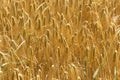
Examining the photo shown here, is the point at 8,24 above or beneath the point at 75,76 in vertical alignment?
above

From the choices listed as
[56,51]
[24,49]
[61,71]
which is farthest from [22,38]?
[61,71]

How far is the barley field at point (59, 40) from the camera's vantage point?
145 cm

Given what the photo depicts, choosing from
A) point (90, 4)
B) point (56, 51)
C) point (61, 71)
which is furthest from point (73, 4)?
point (61, 71)

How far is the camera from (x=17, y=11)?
1.85 m

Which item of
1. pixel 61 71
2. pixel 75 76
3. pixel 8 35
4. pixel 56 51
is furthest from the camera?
pixel 8 35

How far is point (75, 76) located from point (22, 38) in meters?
0.40

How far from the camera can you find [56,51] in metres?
1.56

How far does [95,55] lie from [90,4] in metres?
0.51

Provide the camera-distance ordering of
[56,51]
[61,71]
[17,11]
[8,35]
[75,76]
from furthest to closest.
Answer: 1. [17,11]
2. [8,35]
3. [56,51]
4. [61,71]
5. [75,76]

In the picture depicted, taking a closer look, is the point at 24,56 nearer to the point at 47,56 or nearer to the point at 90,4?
the point at 47,56

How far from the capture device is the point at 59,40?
1587 mm

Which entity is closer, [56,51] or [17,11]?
[56,51]

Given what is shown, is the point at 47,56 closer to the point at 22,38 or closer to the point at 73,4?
the point at 22,38

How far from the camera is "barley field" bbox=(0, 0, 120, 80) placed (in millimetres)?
1451
